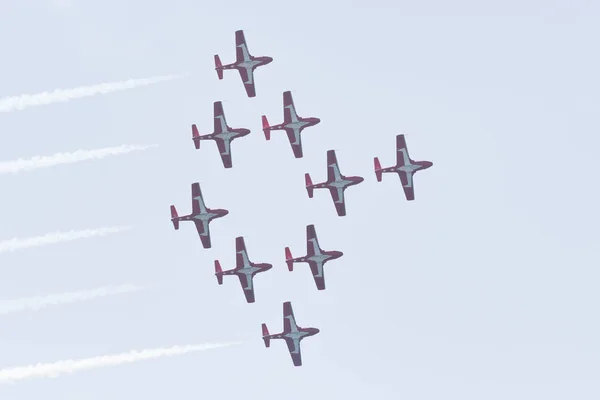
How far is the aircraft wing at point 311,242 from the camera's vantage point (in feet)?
541

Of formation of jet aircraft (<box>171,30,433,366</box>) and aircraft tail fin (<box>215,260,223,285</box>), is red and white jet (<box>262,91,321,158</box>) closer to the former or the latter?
formation of jet aircraft (<box>171,30,433,366</box>)

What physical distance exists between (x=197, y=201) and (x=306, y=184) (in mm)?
12401

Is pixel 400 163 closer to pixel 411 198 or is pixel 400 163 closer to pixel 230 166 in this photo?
pixel 411 198

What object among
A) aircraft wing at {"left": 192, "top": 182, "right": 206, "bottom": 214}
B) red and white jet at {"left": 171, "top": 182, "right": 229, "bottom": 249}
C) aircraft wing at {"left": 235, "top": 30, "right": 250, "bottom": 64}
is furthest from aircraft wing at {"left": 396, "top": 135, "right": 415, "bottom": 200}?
aircraft wing at {"left": 192, "top": 182, "right": 206, "bottom": 214}

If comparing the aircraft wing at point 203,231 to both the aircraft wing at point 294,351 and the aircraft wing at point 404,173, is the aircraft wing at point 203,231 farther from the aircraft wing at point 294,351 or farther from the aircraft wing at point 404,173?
the aircraft wing at point 404,173

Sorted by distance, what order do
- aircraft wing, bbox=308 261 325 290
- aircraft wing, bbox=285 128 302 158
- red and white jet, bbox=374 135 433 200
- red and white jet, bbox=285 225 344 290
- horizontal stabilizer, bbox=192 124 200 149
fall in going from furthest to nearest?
aircraft wing, bbox=308 261 325 290 → red and white jet, bbox=374 135 433 200 → red and white jet, bbox=285 225 344 290 → aircraft wing, bbox=285 128 302 158 → horizontal stabilizer, bbox=192 124 200 149

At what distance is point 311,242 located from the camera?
165 metres

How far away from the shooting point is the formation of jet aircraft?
534 feet

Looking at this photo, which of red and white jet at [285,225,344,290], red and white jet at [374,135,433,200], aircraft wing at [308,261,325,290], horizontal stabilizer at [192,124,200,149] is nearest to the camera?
horizontal stabilizer at [192,124,200,149]

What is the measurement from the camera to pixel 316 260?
165 meters

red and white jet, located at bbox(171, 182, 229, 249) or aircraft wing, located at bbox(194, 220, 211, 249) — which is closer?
red and white jet, located at bbox(171, 182, 229, 249)

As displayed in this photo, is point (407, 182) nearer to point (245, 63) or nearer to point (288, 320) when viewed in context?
point (288, 320)

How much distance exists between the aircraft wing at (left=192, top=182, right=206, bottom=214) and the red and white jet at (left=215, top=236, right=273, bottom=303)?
18.4 feet

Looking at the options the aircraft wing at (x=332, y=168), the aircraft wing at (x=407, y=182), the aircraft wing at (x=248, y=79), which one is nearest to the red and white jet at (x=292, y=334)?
the aircraft wing at (x=332, y=168)
